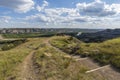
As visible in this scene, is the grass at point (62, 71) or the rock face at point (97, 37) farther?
the rock face at point (97, 37)

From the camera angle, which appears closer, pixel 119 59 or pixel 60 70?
pixel 60 70

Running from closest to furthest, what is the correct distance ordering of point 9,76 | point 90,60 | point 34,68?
point 9,76 → point 34,68 → point 90,60

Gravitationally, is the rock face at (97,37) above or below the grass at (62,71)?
below

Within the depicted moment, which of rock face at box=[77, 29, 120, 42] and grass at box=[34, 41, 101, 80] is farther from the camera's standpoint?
rock face at box=[77, 29, 120, 42]

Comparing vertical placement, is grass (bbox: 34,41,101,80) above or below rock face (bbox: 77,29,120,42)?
above

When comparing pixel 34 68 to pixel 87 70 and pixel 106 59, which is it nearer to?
pixel 87 70

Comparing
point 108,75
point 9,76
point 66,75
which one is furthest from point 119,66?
point 9,76

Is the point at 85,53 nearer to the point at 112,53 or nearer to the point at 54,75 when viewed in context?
the point at 112,53

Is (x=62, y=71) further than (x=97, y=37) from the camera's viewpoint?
No

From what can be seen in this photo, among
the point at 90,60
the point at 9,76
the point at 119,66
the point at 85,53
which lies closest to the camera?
the point at 9,76

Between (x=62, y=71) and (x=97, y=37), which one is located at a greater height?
(x=62, y=71)
